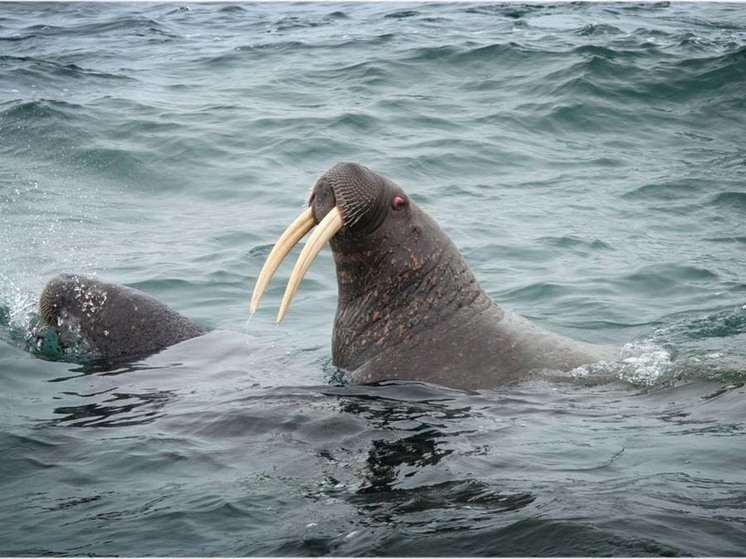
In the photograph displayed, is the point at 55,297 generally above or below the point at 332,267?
above

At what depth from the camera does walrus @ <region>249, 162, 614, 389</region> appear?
7645 millimetres

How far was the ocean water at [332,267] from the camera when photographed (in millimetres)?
5391

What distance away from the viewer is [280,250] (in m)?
7.55

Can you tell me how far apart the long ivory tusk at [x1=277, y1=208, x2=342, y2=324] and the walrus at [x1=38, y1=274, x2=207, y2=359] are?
177cm

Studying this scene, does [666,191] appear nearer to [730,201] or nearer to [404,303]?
[730,201]

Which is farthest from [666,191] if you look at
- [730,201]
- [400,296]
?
[400,296]

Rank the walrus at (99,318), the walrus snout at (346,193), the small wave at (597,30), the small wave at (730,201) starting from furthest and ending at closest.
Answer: the small wave at (597,30) < the small wave at (730,201) < the walrus at (99,318) < the walrus snout at (346,193)

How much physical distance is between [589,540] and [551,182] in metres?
11.5

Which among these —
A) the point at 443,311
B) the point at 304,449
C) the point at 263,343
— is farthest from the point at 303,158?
the point at 304,449

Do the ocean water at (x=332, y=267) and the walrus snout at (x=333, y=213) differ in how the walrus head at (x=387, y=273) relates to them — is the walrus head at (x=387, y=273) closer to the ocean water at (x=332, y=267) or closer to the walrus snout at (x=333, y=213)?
the walrus snout at (x=333, y=213)

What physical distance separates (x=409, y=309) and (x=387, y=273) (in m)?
0.31

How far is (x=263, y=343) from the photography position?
9.48 metres

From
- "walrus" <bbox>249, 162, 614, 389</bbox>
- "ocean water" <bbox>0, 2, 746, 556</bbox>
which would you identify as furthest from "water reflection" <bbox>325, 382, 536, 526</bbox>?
"walrus" <bbox>249, 162, 614, 389</bbox>

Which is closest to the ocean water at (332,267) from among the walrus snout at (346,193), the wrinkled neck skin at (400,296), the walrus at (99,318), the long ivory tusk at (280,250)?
the walrus at (99,318)
